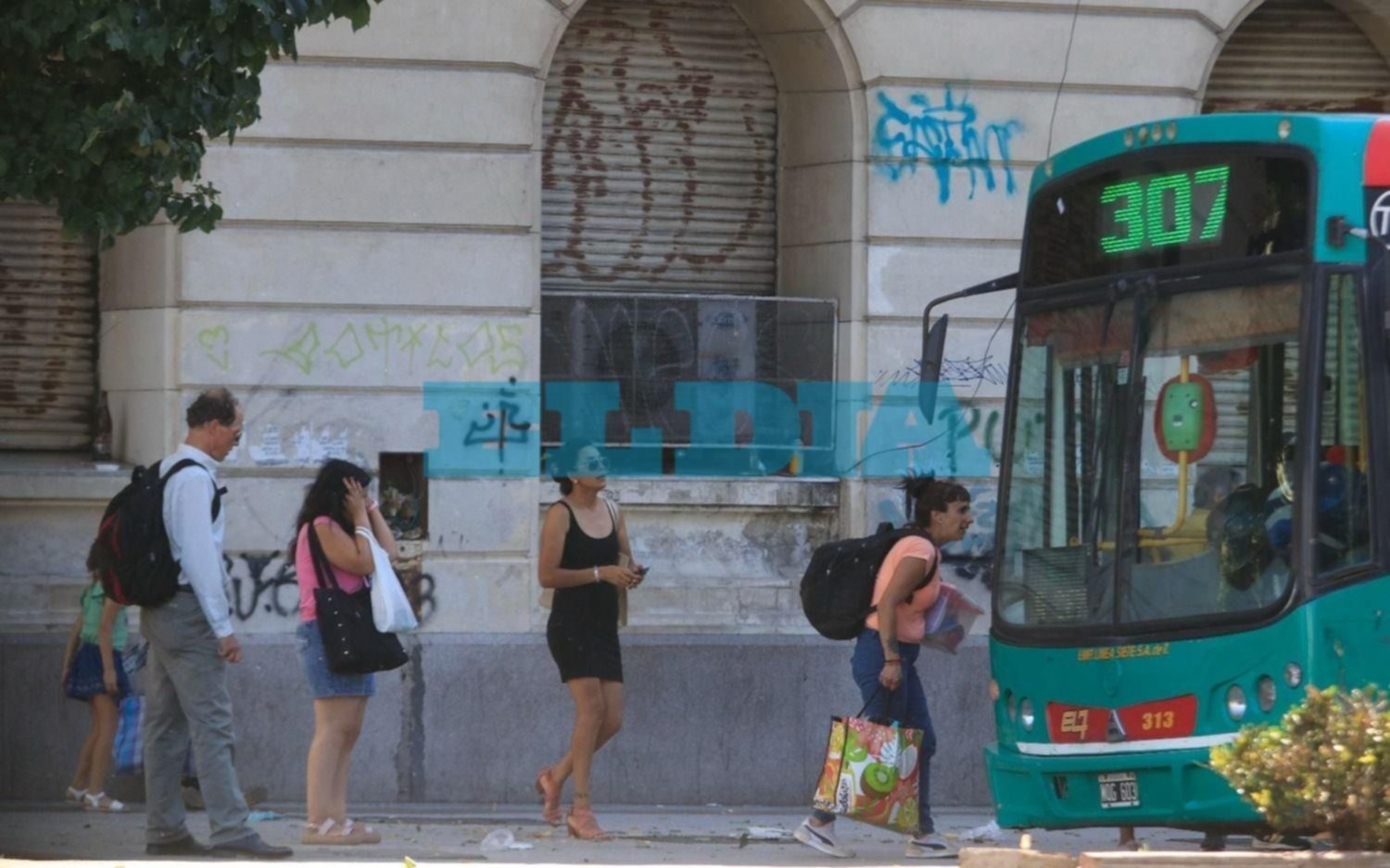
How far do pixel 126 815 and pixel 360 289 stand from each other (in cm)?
297

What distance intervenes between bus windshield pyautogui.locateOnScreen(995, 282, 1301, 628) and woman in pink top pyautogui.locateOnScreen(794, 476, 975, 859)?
32.1 inches

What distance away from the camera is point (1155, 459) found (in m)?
9.01

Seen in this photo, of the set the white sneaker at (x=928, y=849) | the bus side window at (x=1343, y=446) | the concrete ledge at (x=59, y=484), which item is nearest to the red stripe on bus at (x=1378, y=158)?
the bus side window at (x=1343, y=446)

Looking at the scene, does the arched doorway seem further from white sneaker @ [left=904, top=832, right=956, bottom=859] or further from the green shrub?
the green shrub

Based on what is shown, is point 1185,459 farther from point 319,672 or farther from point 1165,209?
point 319,672

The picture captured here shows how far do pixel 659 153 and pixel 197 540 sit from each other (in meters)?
4.98

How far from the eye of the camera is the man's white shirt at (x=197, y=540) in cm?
941

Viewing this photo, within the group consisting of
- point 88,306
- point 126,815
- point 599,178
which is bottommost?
point 126,815

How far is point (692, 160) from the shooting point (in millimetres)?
13688

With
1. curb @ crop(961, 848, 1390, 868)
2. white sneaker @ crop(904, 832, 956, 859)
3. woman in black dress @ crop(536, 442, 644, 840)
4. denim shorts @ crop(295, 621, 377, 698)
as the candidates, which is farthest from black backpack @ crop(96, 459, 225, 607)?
curb @ crop(961, 848, 1390, 868)

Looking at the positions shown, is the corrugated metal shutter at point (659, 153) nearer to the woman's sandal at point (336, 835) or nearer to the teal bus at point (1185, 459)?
the teal bus at point (1185, 459)

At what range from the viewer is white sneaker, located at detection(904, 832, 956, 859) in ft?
34.7

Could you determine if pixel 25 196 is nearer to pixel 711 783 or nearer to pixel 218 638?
pixel 218 638

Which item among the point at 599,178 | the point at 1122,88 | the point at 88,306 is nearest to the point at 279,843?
the point at 88,306
